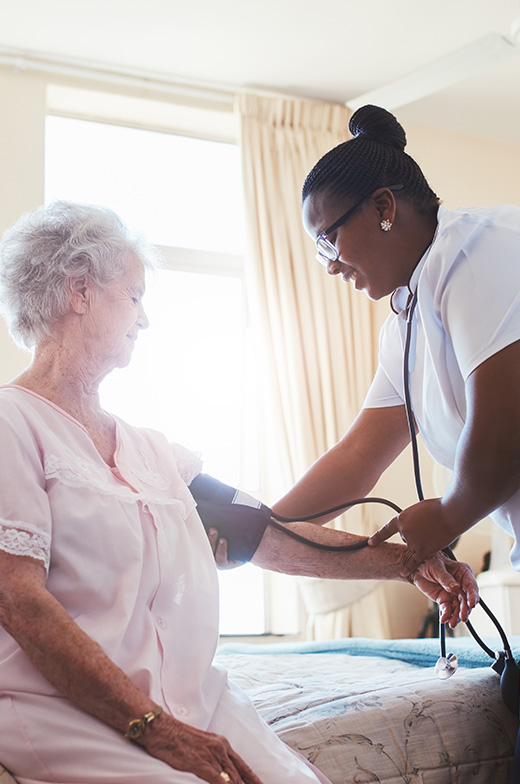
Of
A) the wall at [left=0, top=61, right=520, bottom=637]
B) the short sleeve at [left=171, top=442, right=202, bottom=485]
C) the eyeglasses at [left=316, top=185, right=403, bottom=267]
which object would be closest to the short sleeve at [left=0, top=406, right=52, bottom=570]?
the short sleeve at [left=171, top=442, right=202, bottom=485]

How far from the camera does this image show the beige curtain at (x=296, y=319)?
413cm

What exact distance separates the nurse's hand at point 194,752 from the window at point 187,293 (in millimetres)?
3188

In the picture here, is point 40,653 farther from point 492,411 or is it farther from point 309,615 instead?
point 309,615

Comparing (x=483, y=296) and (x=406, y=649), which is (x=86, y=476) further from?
(x=406, y=649)

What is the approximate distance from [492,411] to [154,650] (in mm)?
649

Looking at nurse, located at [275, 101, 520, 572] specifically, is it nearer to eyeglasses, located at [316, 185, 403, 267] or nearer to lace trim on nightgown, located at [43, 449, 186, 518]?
eyeglasses, located at [316, 185, 403, 267]

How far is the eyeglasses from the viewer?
5.24 feet

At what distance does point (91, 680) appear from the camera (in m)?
1.04

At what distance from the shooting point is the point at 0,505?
1.12m

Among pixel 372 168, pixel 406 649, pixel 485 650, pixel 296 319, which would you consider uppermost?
pixel 296 319

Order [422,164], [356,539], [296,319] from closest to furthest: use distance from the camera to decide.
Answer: [356,539] < [296,319] < [422,164]

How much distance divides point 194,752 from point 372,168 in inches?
42.7

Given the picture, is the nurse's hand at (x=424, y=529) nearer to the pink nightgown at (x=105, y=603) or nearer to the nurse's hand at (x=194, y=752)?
the pink nightgown at (x=105, y=603)

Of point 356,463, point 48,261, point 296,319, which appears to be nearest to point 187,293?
point 296,319
